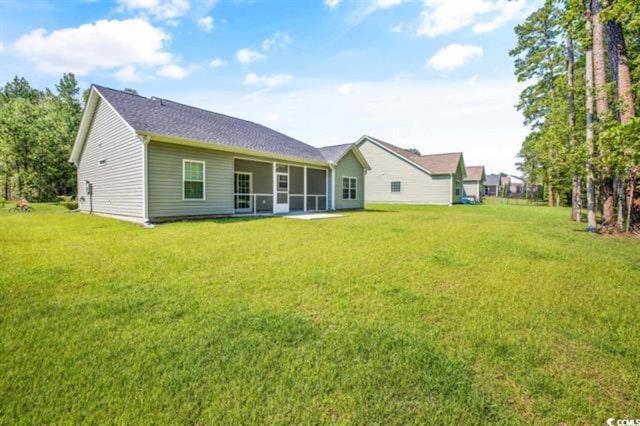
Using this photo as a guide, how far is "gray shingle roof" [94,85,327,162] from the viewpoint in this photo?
10.4m

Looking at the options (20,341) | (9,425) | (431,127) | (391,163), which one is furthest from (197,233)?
(391,163)

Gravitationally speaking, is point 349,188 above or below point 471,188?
below

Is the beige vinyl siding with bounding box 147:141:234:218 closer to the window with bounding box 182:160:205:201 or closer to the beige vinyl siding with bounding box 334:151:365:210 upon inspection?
the window with bounding box 182:160:205:201

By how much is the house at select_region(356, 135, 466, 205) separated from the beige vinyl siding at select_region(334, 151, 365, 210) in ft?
29.1

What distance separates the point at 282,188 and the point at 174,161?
19.5 feet

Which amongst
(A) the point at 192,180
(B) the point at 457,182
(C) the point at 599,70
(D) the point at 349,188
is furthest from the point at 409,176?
(A) the point at 192,180

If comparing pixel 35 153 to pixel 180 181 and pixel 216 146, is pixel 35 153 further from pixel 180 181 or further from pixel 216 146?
pixel 216 146

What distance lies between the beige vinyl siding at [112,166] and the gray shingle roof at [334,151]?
9.38 metres

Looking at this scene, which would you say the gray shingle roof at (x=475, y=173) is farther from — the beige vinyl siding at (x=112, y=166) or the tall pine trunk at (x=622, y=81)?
the beige vinyl siding at (x=112, y=166)

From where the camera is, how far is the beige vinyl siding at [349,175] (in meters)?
17.4

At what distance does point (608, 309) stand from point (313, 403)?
141 inches

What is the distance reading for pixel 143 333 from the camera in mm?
2697

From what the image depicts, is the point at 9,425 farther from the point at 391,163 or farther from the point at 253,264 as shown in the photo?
the point at 391,163

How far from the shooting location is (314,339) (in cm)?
264
